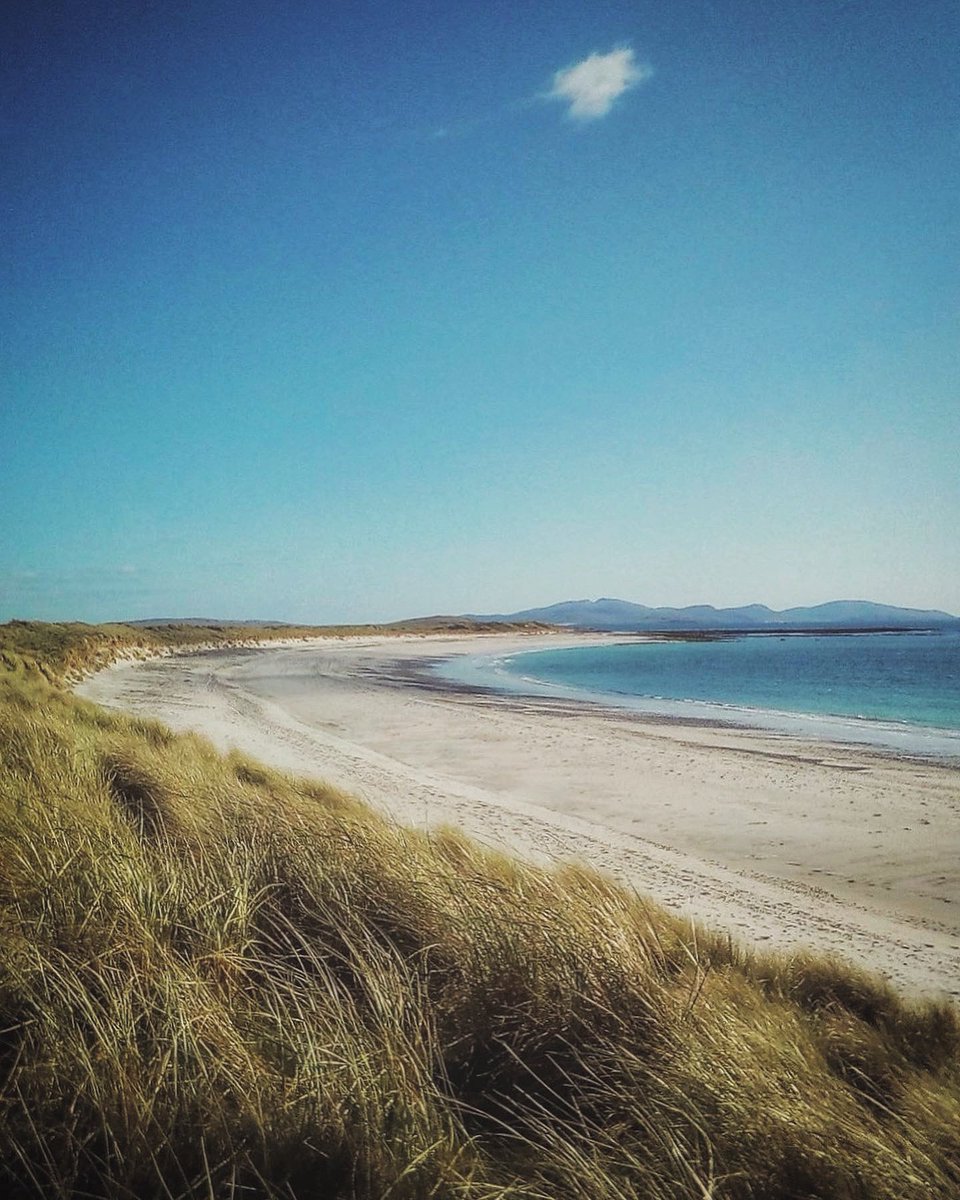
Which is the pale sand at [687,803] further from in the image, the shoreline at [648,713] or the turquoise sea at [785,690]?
the turquoise sea at [785,690]

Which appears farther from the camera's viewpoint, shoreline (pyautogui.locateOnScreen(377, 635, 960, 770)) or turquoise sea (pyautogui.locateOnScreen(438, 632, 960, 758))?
turquoise sea (pyautogui.locateOnScreen(438, 632, 960, 758))

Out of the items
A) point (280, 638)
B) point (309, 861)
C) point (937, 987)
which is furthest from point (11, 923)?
point (280, 638)

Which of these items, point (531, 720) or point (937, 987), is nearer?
point (937, 987)

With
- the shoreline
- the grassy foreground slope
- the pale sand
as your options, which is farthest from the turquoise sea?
the grassy foreground slope

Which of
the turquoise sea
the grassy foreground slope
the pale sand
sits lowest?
the turquoise sea

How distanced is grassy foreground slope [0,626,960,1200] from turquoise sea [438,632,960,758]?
14.7 metres

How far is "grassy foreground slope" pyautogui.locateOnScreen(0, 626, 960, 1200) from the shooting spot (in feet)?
6.99

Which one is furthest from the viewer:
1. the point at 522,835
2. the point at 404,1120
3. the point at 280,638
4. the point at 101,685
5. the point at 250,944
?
the point at 280,638

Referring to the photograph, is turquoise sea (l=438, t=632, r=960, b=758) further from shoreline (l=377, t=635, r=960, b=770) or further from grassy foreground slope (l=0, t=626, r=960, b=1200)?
grassy foreground slope (l=0, t=626, r=960, b=1200)

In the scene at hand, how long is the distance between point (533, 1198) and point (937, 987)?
4243mm

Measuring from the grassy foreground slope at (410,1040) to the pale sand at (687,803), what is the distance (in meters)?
2.00

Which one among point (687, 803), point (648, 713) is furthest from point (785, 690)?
point (687, 803)

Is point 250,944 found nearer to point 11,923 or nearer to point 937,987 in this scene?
point 11,923

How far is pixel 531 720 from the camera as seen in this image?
786 inches
